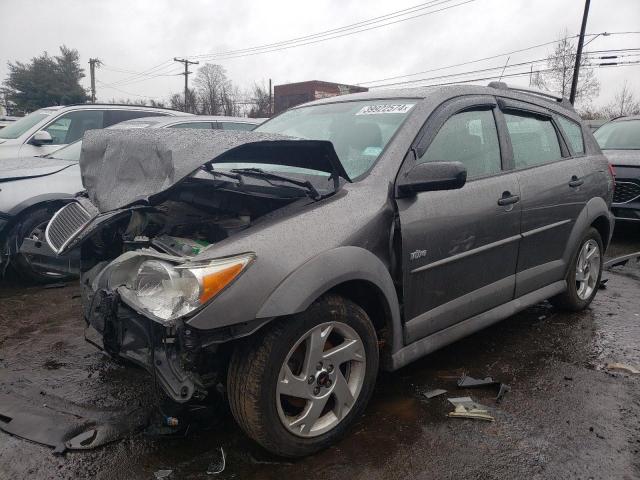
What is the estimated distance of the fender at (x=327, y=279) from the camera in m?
2.06

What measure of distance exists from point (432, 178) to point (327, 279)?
782mm

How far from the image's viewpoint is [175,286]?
2.02 meters

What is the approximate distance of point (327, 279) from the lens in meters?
2.20

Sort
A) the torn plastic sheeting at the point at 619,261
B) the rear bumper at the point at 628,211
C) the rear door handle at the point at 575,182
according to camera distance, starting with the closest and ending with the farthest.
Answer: the rear door handle at the point at 575,182
the torn plastic sheeting at the point at 619,261
the rear bumper at the point at 628,211

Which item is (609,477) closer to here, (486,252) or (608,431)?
(608,431)

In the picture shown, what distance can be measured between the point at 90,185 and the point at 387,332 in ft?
6.11

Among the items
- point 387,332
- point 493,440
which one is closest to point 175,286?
point 387,332

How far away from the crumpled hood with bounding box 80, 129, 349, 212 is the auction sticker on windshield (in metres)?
0.75

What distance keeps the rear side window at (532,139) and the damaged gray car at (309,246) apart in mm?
30

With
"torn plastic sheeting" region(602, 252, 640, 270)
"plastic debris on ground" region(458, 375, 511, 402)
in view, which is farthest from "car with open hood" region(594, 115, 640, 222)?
"plastic debris on ground" region(458, 375, 511, 402)

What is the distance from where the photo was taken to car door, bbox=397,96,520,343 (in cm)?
266

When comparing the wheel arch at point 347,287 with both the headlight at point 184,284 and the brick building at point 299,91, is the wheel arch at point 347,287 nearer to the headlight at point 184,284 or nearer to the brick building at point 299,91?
the headlight at point 184,284

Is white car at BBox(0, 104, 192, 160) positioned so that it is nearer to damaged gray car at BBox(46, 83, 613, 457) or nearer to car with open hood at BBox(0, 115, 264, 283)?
car with open hood at BBox(0, 115, 264, 283)

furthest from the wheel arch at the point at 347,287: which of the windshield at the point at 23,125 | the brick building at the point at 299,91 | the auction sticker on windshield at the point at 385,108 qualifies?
the brick building at the point at 299,91
